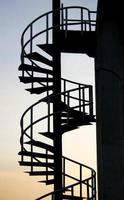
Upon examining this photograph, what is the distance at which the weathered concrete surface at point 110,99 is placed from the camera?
32.9 ft

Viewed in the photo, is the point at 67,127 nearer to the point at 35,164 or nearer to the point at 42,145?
A: the point at 42,145

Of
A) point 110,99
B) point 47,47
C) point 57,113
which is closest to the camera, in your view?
point 110,99

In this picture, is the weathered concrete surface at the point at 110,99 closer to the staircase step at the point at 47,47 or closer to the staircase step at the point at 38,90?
the staircase step at the point at 47,47

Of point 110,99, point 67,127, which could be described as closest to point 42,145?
point 67,127

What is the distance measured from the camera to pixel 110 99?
34.3 feet

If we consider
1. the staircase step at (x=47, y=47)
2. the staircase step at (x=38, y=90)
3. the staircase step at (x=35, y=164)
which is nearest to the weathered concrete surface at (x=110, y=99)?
the staircase step at (x=47, y=47)

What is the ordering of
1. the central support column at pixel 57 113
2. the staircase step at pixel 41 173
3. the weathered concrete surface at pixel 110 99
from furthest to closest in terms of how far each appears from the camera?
1. the central support column at pixel 57 113
2. the staircase step at pixel 41 173
3. the weathered concrete surface at pixel 110 99

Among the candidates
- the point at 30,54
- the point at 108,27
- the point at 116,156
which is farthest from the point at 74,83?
the point at 116,156

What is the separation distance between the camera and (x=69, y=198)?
506 inches

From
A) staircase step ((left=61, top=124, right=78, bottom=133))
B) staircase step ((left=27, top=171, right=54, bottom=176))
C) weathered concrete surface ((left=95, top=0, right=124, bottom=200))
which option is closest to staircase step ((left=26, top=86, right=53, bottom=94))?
staircase step ((left=61, top=124, right=78, bottom=133))

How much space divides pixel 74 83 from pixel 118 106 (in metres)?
3.52

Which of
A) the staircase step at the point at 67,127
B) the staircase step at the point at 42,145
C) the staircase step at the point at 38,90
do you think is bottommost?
the staircase step at the point at 42,145

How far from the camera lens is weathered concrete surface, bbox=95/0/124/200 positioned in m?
10.0

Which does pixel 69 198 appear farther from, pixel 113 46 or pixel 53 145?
pixel 113 46
